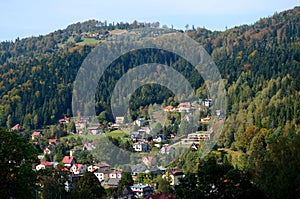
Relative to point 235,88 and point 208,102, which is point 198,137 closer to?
point 235,88

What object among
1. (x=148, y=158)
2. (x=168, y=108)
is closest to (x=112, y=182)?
(x=148, y=158)

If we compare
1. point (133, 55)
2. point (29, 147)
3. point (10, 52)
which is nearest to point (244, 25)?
point (133, 55)

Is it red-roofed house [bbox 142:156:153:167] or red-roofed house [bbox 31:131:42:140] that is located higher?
red-roofed house [bbox 31:131:42:140]

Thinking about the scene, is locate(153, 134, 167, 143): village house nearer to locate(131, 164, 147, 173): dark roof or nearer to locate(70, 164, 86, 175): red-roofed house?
locate(131, 164, 147, 173): dark roof

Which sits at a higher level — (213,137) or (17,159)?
(17,159)

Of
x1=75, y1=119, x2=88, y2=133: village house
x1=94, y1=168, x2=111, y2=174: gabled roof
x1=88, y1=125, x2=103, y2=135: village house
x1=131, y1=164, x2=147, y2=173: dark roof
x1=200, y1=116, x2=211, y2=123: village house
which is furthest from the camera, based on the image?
x1=75, y1=119, x2=88, y2=133: village house

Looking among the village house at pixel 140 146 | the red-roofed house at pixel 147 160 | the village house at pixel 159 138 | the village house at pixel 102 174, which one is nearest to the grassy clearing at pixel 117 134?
the village house at pixel 159 138

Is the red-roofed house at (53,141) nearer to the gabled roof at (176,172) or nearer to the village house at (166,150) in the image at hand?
the village house at (166,150)

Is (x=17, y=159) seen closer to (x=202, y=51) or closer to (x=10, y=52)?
(x=202, y=51)

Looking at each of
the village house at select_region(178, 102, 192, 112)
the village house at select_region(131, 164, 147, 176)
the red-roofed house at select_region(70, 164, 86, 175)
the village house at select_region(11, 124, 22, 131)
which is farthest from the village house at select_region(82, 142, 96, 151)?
the village house at select_region(178, 102, 192, 112)
